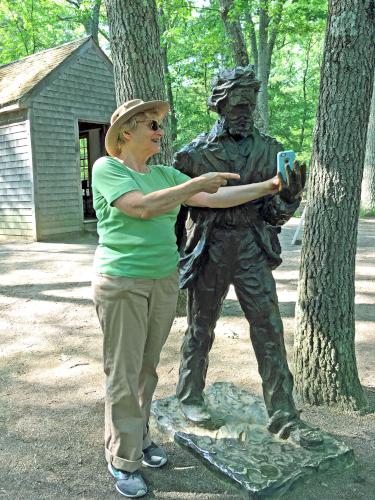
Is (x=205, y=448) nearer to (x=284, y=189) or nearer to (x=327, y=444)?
(x=327, y=444)

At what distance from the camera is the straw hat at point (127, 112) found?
98.3 inches

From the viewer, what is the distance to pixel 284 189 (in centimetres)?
258

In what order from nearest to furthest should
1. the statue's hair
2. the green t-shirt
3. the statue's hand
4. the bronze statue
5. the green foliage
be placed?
1. the green t-shirt
2. the statue's hand
3. the statue's hair
4. the bronze statue
5. the green foliage

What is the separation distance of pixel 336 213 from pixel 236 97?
1.49 meters

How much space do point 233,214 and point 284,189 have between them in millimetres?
413

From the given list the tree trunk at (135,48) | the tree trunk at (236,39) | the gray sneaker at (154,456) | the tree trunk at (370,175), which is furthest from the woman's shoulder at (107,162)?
the tree trunk at (370,175)

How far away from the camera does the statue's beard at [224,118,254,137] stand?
2.80m

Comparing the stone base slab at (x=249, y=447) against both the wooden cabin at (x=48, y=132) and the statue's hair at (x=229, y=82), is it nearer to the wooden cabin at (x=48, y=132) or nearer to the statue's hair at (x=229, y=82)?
the statue's hair at (x=229, y=82)

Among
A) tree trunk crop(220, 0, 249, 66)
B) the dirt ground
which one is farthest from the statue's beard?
tree trunk crop(220, 0, 249, 66)

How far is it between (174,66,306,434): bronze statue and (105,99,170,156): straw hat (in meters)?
0.40

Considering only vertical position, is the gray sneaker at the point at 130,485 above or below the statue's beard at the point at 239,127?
below

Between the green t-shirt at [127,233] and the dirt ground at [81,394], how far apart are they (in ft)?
4.29

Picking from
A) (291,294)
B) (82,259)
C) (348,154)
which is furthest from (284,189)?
(82,259)

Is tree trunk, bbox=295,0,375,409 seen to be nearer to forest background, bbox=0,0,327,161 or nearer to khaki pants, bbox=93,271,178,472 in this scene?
khaki pants, bbox=93,271,178,472
